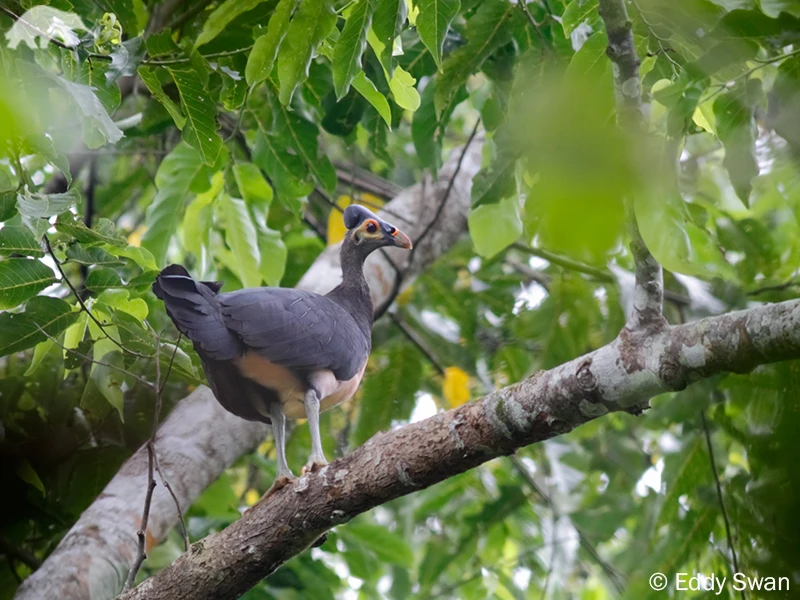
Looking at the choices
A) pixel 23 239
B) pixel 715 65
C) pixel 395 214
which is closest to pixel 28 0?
pixel 23 239

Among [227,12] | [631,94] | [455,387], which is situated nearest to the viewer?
[631,94]

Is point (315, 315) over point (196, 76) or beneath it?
beneath

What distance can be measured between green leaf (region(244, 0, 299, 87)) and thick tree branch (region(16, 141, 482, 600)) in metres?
1.85

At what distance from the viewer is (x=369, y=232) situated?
13.4 feet

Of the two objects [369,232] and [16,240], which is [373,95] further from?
[16,240]

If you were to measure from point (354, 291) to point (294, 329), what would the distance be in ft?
2.55

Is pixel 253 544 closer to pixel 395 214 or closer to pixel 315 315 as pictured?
pixel 315 315

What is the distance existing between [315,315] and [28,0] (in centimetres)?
152

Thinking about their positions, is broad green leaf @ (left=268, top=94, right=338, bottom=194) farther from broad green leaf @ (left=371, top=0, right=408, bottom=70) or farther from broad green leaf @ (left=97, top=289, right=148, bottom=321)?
broad green leaf @ (left=371, top=0, right=408, bottom=70)

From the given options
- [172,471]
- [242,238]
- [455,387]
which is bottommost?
[455,387]

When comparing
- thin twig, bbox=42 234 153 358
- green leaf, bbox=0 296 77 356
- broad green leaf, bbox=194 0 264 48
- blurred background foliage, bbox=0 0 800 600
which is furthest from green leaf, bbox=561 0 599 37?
green leaf, bbox=0 296 77 356

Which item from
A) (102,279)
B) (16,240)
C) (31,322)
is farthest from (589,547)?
(16,240)

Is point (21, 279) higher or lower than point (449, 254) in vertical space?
higher

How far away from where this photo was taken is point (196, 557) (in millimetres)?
2904
